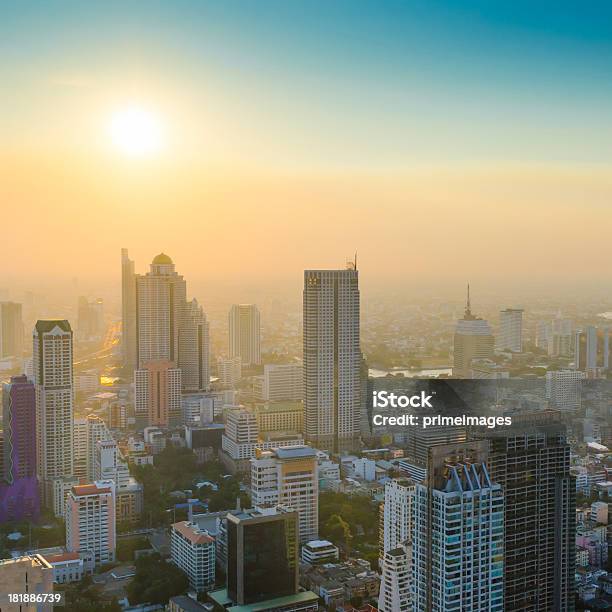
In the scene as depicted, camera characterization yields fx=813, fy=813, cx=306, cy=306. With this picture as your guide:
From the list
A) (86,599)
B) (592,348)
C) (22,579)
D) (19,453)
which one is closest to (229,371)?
(19,453)

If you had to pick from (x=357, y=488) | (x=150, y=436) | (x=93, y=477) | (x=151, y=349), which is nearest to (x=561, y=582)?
(x=357, y=488)

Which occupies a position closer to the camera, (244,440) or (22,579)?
(22,579)

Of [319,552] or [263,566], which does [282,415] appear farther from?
[263,566]

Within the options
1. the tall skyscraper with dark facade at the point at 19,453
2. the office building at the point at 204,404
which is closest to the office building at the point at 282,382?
the office building at the point at 204,404

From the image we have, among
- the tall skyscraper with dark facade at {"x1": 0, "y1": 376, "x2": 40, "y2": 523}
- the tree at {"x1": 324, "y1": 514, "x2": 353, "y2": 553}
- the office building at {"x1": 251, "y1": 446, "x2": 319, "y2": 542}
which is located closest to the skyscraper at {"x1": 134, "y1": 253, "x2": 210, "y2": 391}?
the tall skyscraper with dark facade at {"x1": 0, "y1": 376, "x2": 40, "y2": 523}

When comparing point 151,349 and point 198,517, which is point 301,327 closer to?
point 151,349

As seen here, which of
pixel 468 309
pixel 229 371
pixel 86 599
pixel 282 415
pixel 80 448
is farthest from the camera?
pixel 229 371

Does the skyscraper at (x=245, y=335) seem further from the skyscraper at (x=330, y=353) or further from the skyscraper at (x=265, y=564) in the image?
the skyscraper at (x=265, y=564)
